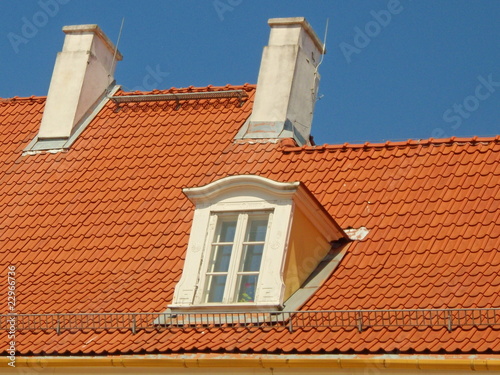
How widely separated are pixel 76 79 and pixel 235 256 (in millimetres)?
6156

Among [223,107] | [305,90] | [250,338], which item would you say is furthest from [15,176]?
[250,338]

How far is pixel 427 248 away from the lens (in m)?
14.9

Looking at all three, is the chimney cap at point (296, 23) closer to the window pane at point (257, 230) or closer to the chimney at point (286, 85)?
the chimney at point (286, 85)

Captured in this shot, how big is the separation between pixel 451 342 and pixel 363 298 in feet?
5.27

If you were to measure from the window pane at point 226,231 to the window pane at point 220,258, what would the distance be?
0.11m

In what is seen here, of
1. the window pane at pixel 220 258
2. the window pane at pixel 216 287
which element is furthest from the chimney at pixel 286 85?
the window pane at pixel 216 287

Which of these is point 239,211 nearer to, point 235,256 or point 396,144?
point 235,256

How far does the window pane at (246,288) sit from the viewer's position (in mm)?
14695

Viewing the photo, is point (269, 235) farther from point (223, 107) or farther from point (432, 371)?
point (223, 107)

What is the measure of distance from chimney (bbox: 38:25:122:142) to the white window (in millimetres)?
4818

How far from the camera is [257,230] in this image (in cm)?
1523

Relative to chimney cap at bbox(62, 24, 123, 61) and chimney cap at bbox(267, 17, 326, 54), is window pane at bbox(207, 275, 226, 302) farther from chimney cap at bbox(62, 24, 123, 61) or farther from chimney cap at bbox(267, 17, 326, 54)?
chimney cap at bbox(62, 24, 123, 61)

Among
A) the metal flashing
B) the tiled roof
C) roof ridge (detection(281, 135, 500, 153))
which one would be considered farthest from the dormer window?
the metal flashing

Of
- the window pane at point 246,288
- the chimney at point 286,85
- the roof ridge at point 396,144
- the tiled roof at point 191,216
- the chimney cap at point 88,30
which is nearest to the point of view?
the tiled roof at point 191,216
